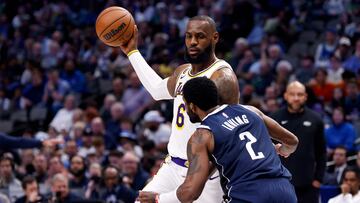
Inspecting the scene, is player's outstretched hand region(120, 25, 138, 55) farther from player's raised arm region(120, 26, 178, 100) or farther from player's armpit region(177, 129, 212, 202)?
player's armpit region(177, 129, 212, 202)

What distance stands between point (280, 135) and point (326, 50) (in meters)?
9.28

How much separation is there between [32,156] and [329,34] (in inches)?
226

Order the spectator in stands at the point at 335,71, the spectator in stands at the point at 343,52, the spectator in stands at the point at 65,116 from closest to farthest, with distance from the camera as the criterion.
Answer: the spectator in stands at the point at 335,71
the spectator in stands at the point at 343,52
the spectator in stands at the point at 65,116

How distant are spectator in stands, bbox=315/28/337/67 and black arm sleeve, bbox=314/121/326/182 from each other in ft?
20.7

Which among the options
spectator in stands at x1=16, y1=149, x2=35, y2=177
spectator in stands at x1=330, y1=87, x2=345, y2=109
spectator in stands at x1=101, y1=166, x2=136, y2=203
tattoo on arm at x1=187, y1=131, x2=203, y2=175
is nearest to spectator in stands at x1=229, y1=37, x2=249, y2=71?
spectator in stands at x1=330, y1=87, x2=345, y2=109

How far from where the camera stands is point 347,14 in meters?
16.4

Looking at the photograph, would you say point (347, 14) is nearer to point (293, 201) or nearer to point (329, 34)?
point (329, 34)

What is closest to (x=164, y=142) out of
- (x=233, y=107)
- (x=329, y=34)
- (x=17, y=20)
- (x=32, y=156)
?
(x=32, y=156)

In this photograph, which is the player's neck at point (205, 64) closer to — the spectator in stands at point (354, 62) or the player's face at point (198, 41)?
the player's face at point (198, 41)

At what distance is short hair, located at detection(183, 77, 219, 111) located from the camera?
219 inches

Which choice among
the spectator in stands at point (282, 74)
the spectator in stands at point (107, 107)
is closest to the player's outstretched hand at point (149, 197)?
the spectator in stands at point (282, 74)

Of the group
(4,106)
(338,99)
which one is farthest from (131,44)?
(4,106)

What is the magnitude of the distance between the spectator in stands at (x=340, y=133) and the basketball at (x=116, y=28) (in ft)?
18.6

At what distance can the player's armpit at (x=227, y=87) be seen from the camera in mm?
6129
